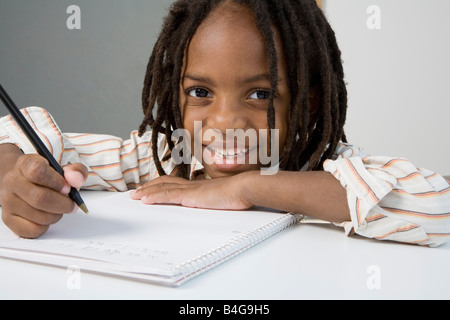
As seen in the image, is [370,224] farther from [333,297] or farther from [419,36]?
[419,36]

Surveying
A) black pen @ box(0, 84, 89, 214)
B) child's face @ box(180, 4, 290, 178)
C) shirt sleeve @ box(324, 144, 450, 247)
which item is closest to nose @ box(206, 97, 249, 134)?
child's face @ box(180, 4, 290, 178)

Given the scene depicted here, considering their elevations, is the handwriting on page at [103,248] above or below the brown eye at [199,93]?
below

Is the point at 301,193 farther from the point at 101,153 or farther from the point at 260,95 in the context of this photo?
the point at 101,153

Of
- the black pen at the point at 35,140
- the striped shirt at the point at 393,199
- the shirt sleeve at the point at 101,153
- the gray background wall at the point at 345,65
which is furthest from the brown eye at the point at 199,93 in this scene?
the gray background wall at the point at 345,65

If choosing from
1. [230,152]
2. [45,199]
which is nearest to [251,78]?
[230,152]

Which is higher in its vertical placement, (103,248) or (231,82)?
(231,82)

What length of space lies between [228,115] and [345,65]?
3.08ft

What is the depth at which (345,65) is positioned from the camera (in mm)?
1530

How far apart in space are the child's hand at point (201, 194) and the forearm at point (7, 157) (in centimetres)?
17

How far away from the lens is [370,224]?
0.50 meters

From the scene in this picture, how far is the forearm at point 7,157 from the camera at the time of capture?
0.61 m

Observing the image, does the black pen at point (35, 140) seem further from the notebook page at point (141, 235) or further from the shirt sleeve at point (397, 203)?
the shirt sleeve at point (397, 203)

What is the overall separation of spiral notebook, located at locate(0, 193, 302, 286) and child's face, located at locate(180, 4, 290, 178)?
0.20 m

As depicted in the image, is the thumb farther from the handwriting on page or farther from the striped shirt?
the striped shirt
